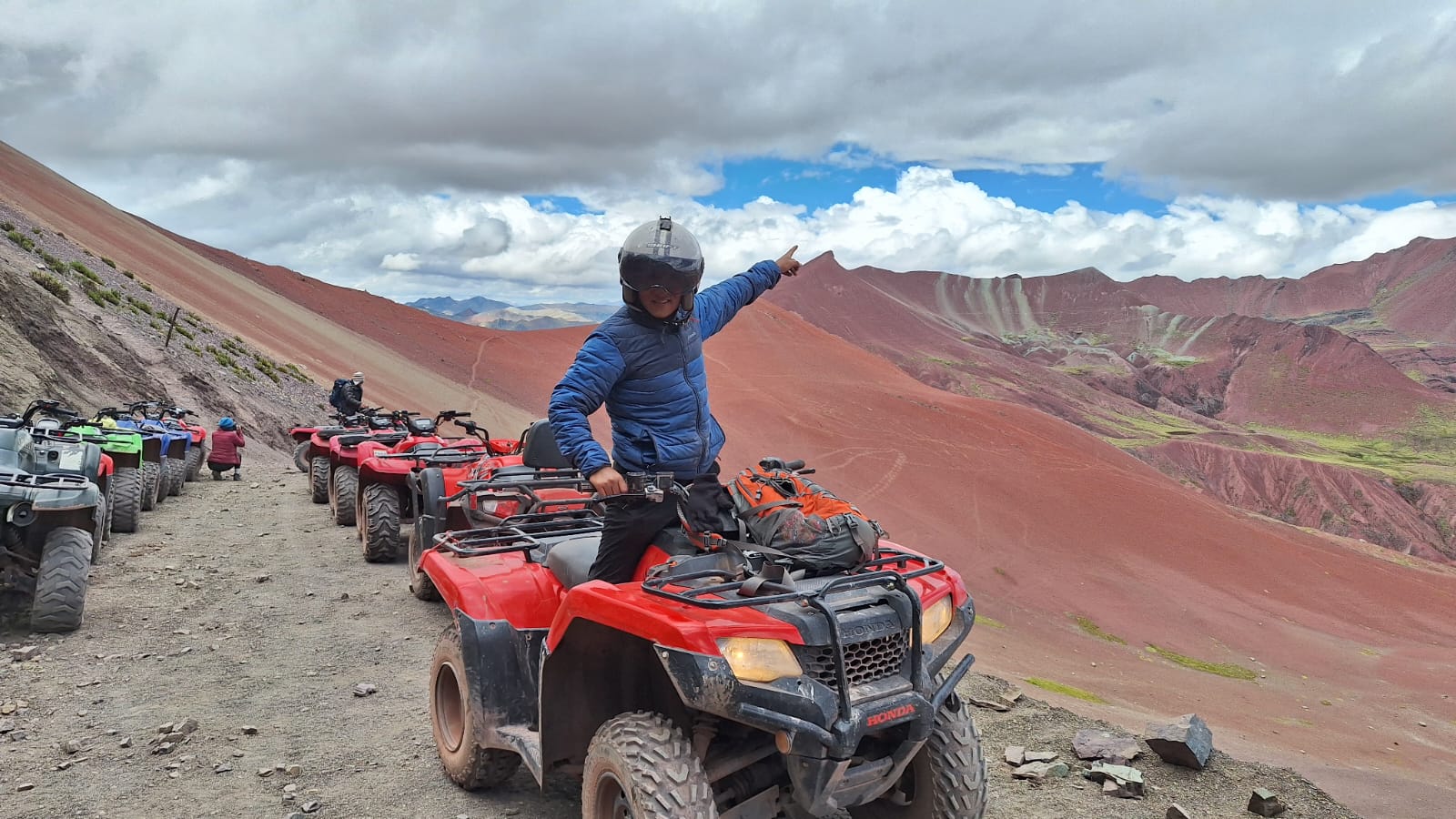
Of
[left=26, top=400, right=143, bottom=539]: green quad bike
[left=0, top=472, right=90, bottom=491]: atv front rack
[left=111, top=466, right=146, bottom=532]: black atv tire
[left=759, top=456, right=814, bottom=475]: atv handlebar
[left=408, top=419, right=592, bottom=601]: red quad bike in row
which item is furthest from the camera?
[left=111, top=466, right=146, bottom=532]: black atv tire

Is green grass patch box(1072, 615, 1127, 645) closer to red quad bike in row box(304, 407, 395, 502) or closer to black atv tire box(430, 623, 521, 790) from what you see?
red quad bike in row box(304, 407, 395, 502)

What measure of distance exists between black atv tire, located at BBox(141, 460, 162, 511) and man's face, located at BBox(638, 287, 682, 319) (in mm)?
10141

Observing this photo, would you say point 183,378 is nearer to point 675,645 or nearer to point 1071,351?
point 675,645

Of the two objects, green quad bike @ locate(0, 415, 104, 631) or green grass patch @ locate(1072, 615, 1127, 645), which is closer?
green quad bike @ locate(0, 415, 104, 631)

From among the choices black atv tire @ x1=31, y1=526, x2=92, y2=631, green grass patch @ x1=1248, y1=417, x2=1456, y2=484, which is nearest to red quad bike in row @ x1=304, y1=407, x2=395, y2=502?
black atv tire @ x1=31, y1=526, x2=92, y2=631

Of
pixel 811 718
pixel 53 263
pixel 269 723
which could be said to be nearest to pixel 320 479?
pixel 269 723

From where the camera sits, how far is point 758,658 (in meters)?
2.53

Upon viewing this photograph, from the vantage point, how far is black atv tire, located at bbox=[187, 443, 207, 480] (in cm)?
1378

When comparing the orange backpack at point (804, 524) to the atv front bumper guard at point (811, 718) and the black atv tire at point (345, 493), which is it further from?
the black atv tire at point (345, 493)

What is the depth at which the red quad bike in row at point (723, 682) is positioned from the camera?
8.30 feet

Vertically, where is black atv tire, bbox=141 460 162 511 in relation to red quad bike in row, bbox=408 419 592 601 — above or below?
below

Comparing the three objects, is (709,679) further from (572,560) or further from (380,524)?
(380,524)

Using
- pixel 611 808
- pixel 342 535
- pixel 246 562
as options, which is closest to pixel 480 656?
pixel 611 808

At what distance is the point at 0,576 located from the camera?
242 inches
